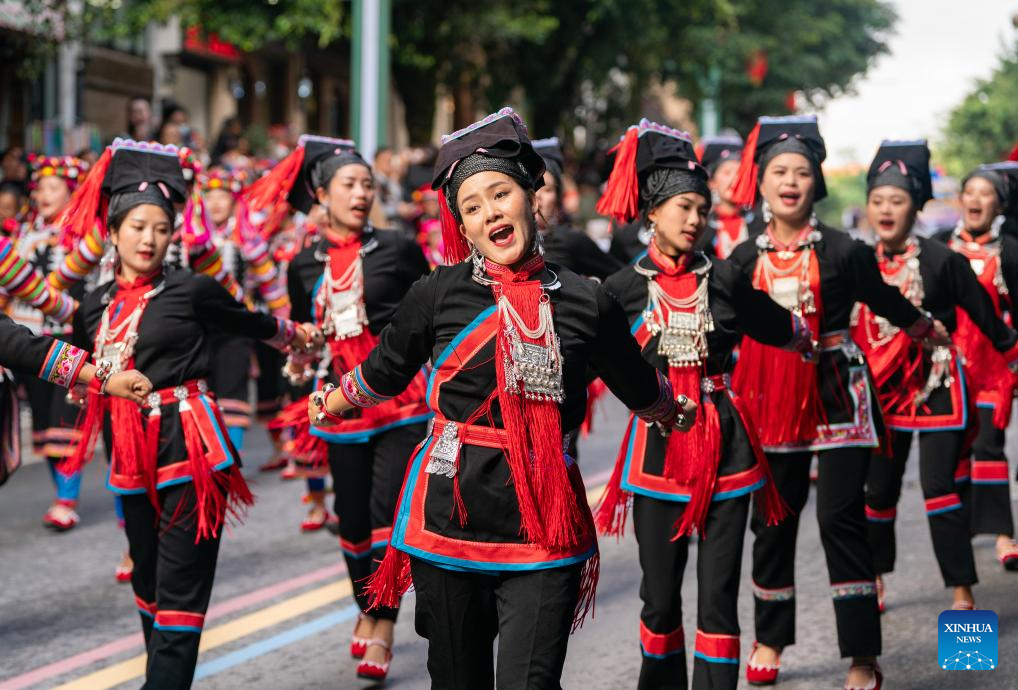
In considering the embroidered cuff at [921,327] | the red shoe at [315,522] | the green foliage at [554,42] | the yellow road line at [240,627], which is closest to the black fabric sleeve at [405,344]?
the yellow road line at [240,627]

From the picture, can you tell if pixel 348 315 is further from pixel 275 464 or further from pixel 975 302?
pixel 275 464

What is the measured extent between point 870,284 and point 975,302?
109cm

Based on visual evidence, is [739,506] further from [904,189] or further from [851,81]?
[851,81]

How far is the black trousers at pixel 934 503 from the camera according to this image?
6840 millimetres

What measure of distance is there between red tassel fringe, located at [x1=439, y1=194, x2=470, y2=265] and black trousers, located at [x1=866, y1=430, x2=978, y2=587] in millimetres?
3035

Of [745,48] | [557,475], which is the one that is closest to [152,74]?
[745,48]

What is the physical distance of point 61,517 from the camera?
9141 mm

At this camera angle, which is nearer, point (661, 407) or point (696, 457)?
point (661, 407)

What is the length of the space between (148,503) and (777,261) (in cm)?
255

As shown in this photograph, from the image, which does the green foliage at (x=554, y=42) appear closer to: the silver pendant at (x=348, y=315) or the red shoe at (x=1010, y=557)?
the silver pendant at (x=348, y=315)

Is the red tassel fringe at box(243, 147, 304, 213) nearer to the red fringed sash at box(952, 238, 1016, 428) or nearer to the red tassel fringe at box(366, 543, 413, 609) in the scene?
the red tassel fringe at box(366, 543, 413, 609)

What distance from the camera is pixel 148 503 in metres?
5.55

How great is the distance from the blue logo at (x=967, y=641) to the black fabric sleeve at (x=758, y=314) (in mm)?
1339

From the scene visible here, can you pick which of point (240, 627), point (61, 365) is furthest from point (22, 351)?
point (240, 627)
